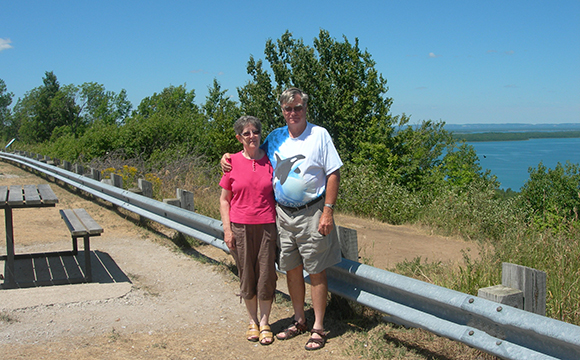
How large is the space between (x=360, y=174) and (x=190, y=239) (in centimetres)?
1001

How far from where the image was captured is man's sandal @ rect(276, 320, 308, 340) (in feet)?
12.6

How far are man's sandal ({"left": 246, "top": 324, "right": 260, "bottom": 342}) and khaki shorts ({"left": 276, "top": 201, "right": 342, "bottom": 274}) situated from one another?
553 mm

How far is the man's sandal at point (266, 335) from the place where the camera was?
147 inches

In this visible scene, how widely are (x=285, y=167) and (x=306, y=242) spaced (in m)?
0.58

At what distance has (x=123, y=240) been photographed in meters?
7.22

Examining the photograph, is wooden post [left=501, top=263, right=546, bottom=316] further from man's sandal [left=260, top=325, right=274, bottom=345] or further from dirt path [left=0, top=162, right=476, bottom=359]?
Answer: man's sandal [left=260, top=325, right=274, bottom=345]

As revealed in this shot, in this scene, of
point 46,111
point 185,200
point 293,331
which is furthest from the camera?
point 46,111

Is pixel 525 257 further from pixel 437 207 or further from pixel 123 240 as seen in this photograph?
pixel 437 207

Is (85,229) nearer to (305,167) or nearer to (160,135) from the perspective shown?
(305,167)

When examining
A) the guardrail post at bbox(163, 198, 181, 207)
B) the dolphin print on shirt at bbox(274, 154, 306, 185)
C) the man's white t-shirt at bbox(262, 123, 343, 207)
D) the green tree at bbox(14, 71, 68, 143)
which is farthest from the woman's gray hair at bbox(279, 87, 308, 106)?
the green tree at bbox(14, 71, 68, 143)

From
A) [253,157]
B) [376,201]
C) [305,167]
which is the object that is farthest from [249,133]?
[376,201]

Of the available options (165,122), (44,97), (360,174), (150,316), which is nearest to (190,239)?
(150,316)

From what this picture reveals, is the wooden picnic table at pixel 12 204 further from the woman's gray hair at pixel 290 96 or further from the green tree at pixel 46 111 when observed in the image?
the green tree at pixel 46 111

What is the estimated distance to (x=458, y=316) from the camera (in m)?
3.10
